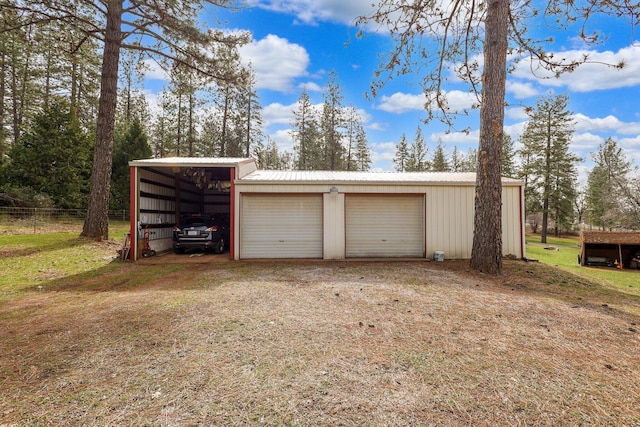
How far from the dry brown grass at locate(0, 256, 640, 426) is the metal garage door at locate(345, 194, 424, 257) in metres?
4.33

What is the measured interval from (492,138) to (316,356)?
22.7ft

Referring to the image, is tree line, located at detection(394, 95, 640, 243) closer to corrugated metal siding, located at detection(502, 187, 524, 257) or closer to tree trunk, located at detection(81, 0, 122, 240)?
corrugated metal siding, located at detection(502, 187, 524, 257)

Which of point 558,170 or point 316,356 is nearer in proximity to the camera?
point 316,356

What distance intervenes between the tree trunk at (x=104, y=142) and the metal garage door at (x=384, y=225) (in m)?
8.82

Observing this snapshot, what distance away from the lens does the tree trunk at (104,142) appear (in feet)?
35.1

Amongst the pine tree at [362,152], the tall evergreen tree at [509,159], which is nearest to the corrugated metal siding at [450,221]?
the pine tree at [362,152]

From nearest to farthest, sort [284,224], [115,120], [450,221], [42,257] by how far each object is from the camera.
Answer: [42,257]
[450,221]
[284,224]
[115,120]

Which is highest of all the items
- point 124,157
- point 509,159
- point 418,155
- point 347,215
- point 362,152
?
point 418,155

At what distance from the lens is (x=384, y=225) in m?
10.2

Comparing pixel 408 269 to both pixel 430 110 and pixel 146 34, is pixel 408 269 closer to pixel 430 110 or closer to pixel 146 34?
pixel 430 110

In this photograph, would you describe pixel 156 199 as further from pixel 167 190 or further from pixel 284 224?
pixel 284 224

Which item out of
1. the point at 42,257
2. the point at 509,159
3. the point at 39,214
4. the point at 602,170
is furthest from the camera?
the point at 509,159

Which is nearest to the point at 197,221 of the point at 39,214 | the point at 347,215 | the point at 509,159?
the point at 347,215

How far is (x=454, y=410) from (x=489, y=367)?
904mm
